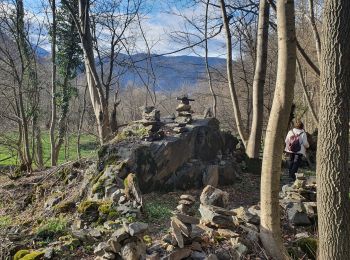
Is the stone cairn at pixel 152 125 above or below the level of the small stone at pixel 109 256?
above

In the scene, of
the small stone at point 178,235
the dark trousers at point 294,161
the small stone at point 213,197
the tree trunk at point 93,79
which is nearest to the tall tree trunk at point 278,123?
the small stone at point 178,235

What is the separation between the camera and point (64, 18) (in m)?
20.7

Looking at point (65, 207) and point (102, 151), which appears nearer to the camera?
point (65, 207)

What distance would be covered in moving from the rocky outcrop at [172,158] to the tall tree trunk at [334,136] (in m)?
4.94

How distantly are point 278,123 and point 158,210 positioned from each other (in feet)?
13.0

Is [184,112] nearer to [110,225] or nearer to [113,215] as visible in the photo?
[113,215]

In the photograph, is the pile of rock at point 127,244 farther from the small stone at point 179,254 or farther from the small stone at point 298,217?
the small stone at point 298,217

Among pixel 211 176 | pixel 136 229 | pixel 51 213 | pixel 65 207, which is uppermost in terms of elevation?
pixel 136 229

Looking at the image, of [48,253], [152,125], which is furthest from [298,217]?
[152,125]

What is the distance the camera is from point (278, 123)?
441 cm

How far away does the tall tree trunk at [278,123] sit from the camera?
433 cm

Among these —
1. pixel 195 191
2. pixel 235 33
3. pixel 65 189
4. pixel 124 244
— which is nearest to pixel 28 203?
pixel 65 189

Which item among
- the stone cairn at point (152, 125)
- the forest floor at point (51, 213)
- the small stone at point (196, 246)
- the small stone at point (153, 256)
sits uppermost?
the stone cairn at point (152, 125)

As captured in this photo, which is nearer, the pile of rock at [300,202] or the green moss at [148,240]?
the green moss at [148,240]
